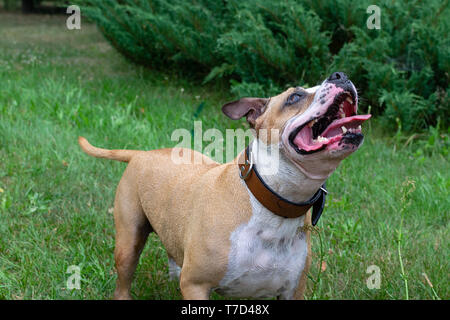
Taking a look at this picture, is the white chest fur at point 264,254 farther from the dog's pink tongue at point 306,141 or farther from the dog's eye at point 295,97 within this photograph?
the dog's eye at point 295,97

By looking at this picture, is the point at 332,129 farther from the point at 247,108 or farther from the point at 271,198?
the point at 247,108

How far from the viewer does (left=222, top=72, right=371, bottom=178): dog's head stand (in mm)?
2252

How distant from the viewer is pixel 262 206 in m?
2.45

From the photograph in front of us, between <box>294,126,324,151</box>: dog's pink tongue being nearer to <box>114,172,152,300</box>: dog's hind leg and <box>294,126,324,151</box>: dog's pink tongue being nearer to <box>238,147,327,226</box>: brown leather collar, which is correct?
<box>238,147,327,226</box>: brown leather collar

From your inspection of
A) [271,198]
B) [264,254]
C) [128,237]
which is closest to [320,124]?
[271,198]

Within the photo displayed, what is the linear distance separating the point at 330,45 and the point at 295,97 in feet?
13.2

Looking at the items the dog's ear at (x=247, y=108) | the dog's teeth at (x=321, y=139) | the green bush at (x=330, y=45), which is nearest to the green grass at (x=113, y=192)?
the green bush at (x=330, y=45)

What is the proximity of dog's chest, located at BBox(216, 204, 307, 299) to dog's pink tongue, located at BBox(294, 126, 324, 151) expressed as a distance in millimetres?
363

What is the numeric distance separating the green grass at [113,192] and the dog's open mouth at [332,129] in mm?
589

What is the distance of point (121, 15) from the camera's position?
23.1 feet

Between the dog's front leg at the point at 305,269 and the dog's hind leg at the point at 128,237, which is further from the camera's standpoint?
the dog's hind leg at the point at 128,237

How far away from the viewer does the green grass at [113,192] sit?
10.9 ft

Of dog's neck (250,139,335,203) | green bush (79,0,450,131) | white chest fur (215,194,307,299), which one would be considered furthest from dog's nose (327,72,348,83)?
green bush (79,0,450,131)
